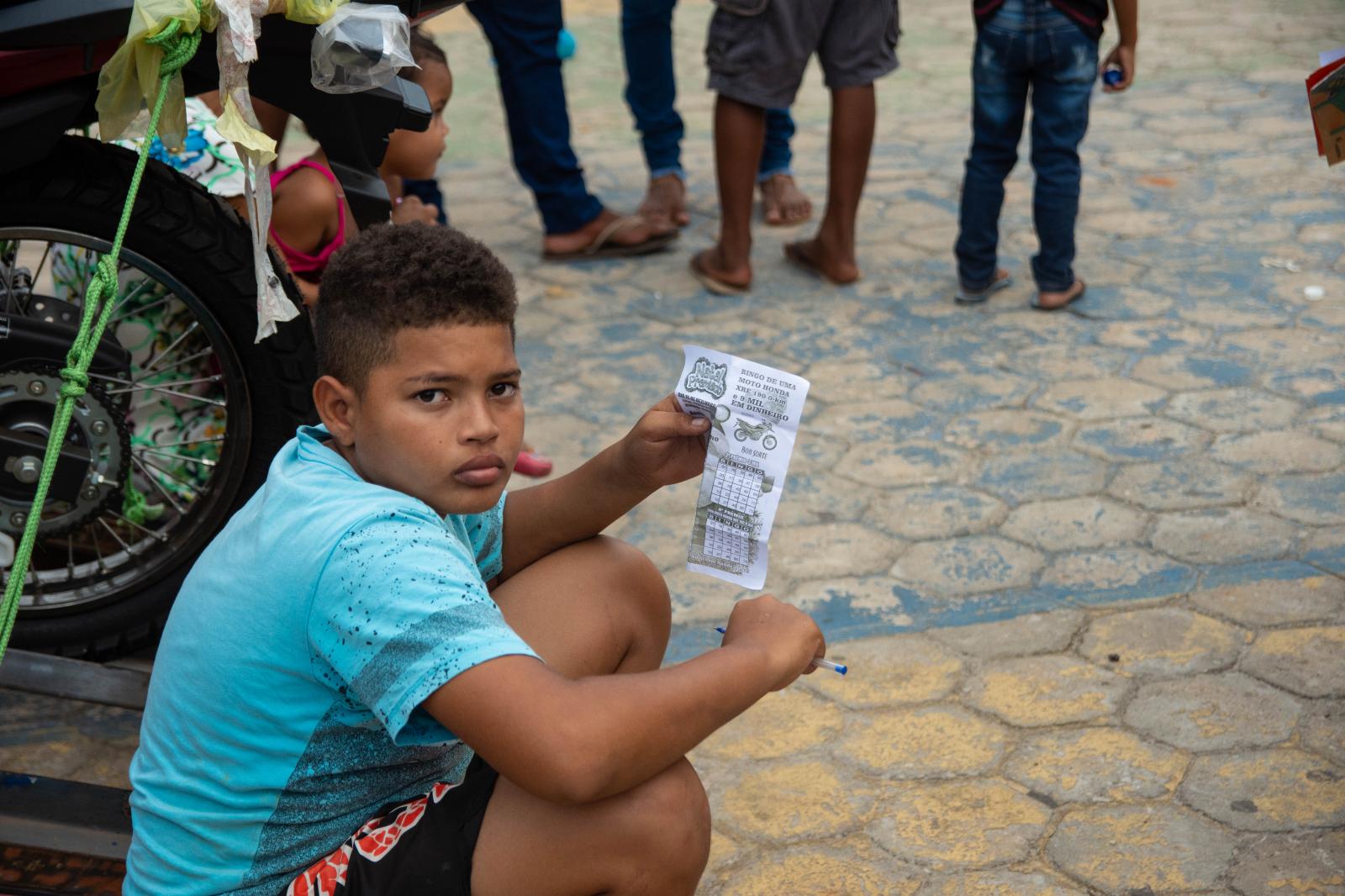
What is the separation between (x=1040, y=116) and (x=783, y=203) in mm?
1178

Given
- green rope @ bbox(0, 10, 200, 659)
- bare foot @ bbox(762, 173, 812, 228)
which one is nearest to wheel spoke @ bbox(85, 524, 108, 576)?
green rope @ bbox(0, 10, 200, 659)

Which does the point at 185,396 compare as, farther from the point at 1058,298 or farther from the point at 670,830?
the point at 1058,298

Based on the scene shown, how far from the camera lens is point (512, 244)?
16.4 feet

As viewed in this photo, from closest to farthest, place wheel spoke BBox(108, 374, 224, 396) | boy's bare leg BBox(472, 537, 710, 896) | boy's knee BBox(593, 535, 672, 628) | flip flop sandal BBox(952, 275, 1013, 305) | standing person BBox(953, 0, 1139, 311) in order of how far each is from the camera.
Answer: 1. boy's bare leg BBox(472, 537, 710, 896)
2. boy's knee BBox(593, 535, 672, 628)
3. wheel spoke BBox(108, 374, 224, 396)
4. standing person BBox(953, 0, 1139, 311)
5. flip flop sandal BBox(952, 275, 1013, 305)

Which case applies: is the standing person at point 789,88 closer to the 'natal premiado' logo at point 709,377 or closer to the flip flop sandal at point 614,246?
the flip flop sandal at point 614,246

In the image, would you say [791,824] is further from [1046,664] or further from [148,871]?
[148,871]

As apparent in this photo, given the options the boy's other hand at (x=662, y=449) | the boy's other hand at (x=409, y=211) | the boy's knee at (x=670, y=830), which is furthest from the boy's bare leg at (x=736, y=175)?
the boy's knee at (x=670, y=830)

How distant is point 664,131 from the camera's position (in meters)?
5.02

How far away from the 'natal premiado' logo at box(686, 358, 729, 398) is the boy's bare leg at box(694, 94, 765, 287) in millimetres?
2710

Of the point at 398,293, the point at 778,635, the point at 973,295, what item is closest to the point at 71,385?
the point at 398,293

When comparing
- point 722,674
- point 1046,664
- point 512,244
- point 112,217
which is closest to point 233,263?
point 112,217

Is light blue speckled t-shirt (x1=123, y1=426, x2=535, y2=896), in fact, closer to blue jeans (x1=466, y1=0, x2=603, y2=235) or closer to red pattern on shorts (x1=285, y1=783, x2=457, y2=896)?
red pattern on shorts (x1=285, y1=783, x2=457, y2=896)

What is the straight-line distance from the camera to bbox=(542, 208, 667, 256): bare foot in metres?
4.83

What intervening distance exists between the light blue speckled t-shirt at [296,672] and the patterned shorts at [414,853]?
0.04m
